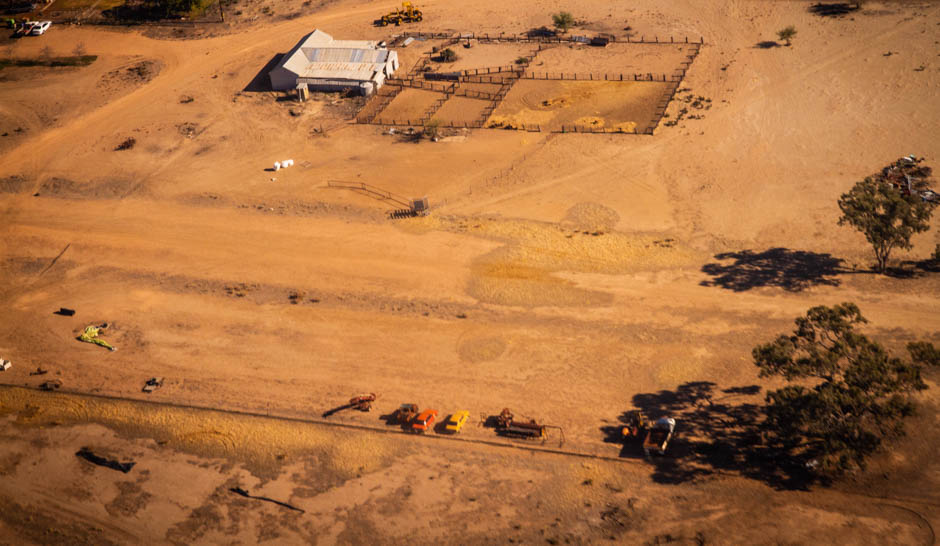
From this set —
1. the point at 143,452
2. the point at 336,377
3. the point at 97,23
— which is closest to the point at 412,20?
the point at 97,23

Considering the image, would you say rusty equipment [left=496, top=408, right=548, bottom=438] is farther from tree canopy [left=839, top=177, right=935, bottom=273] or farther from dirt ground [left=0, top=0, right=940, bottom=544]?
tree canopy [left=839, top=177, right=935, bottom=273]

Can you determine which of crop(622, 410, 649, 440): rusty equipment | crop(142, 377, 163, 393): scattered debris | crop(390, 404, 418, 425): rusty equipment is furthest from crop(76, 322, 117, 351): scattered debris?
crop(622, 410, 649, 440): rusty equipment

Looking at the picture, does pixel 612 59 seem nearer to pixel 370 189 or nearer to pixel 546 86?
pixel 546 86

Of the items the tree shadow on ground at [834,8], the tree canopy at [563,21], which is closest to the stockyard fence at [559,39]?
the tree canopy at [563,21]

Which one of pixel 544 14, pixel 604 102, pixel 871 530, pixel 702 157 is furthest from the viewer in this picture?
pixel 544 14

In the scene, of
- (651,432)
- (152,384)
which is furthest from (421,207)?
(651,432)

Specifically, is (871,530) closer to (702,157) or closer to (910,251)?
(910,251)

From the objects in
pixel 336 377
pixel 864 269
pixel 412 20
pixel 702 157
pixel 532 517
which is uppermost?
pixel 412 20
